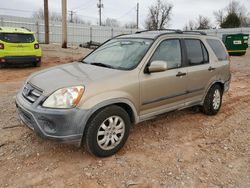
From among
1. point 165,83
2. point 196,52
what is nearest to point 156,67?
point 165,83

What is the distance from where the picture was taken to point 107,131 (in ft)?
10.3

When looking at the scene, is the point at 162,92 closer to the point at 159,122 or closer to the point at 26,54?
the point at 159,122

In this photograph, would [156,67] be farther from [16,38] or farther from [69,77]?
[16,38]

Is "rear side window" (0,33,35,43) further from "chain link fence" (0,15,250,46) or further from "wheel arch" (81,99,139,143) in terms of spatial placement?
"chain link fence" (0,15,250,46)

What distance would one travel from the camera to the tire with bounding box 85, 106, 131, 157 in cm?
298

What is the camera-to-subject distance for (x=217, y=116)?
497 centimetres

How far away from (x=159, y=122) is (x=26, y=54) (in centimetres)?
737

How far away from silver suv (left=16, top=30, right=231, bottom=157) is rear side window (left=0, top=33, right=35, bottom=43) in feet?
21.1

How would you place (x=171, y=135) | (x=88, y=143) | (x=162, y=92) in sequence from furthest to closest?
(x=171, y=135)
(x=162, y=92)
(x=88, y=143)

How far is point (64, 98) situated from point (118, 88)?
72cm

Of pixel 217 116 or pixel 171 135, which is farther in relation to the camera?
pixel 217 116

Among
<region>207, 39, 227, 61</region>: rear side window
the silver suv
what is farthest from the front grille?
<region>207, 39, 227, 61</region>: rear side window

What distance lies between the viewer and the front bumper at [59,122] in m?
2.76

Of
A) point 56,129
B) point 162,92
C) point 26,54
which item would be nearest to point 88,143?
point 56,129
